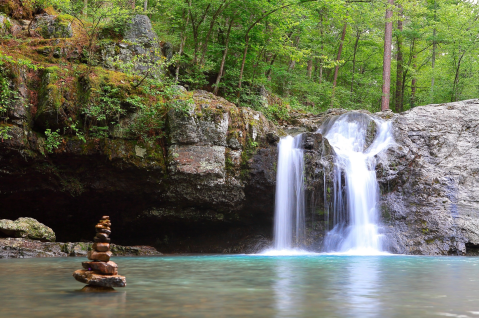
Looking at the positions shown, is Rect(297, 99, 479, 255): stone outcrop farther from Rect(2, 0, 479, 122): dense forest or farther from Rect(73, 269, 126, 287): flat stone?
Rect(73, 269, 126, 287): flat stone

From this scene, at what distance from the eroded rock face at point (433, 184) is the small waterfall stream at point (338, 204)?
0.63 metres

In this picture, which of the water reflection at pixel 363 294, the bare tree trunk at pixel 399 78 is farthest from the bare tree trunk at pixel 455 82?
the water reflection at pixel 363 294

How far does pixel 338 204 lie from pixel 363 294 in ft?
35.0

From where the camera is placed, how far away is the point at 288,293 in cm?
520

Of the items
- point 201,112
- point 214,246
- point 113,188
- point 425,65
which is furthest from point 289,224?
point 425,65

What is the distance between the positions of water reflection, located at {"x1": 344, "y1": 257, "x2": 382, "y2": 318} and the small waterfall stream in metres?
7.57

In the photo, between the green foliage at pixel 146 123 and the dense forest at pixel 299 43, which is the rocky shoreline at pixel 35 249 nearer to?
the green foliage at pixel 146 123

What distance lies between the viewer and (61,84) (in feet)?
44.3

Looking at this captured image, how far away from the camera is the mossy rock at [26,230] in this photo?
1196 centimetres

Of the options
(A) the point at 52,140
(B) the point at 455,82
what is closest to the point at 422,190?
(B) the point at 455,82

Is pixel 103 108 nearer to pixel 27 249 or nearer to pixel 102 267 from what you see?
pixel 27 249

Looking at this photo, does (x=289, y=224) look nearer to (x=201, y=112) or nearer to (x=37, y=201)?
(x=201, y=112)

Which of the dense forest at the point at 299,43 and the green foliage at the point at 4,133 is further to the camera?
the dense forest at the point at 299,43

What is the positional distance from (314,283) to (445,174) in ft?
41.4
